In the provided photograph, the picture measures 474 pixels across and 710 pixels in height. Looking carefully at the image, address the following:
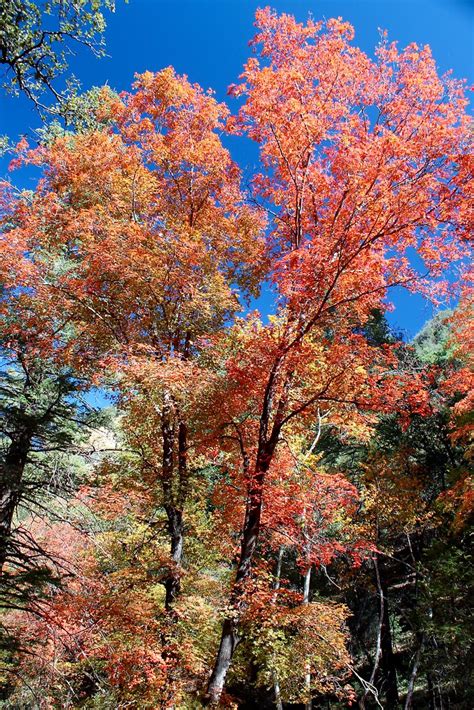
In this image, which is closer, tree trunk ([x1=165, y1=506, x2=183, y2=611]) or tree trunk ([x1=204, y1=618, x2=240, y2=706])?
tree trunk ([x1=204, y1=618, x2=240, y2=706])

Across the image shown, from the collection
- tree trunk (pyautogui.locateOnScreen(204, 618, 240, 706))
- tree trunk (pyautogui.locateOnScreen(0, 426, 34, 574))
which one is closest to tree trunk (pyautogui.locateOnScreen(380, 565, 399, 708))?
tree trunk (pyautogui.locateOnScreen(204, 618, 240, 706))

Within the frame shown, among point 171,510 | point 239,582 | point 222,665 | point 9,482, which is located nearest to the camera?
point 9,482

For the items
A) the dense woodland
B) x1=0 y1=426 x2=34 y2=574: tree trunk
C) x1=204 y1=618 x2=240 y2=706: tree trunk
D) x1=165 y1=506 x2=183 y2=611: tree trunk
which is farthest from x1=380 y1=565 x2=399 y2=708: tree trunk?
x1=0 y1=426 x2=34 y2=574: tree trunk

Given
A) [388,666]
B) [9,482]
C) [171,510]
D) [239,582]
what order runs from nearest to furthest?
[9,482]
[239,582]
[171,510]
[388,666]

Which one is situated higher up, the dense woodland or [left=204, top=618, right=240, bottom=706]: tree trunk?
the dense woodland

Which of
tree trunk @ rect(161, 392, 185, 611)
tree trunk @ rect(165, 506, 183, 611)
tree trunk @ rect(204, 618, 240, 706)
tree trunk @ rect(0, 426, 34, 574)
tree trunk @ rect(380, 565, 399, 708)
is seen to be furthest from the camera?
tree trunk @ rect(380, 565, 399, 708)

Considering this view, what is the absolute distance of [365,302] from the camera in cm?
774

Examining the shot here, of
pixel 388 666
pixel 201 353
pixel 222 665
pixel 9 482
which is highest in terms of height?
pixel 201 353

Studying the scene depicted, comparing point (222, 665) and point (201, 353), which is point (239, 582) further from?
point (201, 353)

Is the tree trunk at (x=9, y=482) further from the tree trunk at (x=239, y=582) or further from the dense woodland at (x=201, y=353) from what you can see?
the tree trunk at (x=239, y=582)

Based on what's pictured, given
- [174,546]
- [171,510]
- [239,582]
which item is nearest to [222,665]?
[239,582]

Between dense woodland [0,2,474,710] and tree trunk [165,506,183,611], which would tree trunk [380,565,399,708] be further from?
tree trunk [165,506,183,611]

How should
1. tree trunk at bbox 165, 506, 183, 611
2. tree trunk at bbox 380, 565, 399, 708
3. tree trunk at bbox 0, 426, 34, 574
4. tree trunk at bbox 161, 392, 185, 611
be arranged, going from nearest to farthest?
tree trunk at bbox 0, 426, 34, 574 → tree trunk at bbox 161, 392, 185, 611 → tree trunk at bbox 165, 506, 183, 611 → tree trunk at bbox 380, 565, 399, 708

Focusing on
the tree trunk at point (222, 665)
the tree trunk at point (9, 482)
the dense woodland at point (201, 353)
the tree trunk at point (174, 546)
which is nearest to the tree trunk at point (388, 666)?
the dense woodland at point (201, 353)
